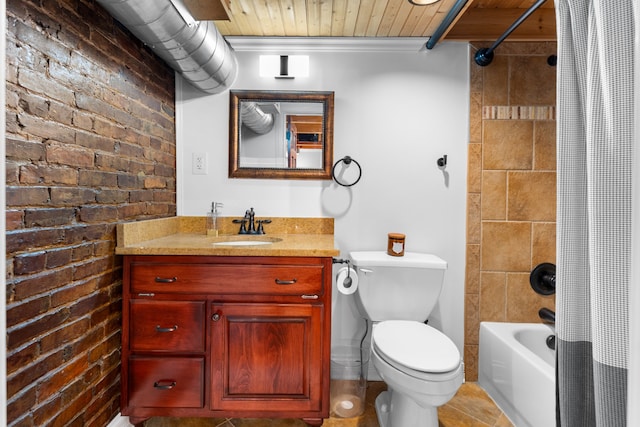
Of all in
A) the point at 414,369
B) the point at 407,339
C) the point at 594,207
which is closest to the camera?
the point at 594,207

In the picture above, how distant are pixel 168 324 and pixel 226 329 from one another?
26cm

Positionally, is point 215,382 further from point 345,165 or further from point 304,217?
point 345,165

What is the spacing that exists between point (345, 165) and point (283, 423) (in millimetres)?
1467

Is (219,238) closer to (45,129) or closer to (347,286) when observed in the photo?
(347,286)

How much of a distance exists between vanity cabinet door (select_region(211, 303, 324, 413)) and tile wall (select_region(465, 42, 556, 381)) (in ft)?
3.78

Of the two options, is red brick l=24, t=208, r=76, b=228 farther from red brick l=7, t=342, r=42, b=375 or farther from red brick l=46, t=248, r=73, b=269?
red brick l=7, t=342, r=42, b=375

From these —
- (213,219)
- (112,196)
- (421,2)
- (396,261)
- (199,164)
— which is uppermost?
(421,2)

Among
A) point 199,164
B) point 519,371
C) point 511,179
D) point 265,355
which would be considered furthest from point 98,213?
point 511,179

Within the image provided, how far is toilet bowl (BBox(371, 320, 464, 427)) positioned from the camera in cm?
133

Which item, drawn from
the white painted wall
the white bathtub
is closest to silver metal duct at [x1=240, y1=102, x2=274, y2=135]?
the white painted wall

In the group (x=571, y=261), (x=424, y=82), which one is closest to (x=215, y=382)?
(x=571, y=261)

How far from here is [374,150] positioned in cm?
212

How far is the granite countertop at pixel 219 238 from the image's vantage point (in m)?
1.51

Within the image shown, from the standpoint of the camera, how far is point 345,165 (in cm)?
213
